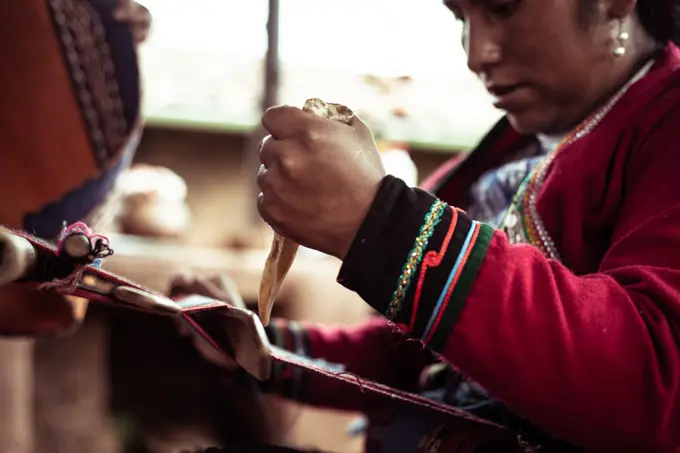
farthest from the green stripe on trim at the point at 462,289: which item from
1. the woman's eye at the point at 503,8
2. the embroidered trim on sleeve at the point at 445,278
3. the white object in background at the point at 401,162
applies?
the white object in background at the point at 401,162

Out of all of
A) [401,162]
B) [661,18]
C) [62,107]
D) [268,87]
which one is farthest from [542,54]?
[268,87]

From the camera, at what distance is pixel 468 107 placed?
1.61 meters

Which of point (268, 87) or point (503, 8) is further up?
point (503, 8)

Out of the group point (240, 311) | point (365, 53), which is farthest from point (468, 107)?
point (240, 311)

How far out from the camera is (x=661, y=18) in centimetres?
56

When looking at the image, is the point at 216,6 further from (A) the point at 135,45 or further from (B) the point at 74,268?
(B) the point at 74,268

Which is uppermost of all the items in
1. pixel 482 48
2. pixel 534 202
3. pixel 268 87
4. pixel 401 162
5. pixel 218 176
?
pixel 482 48

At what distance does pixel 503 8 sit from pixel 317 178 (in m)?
0.24

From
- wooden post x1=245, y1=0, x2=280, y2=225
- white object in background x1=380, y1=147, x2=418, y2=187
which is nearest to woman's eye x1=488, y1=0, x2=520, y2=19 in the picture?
white object in background x1=380, y1=147, x2=418, y2=187

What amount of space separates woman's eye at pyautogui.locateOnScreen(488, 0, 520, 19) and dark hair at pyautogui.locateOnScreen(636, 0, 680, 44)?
13cm

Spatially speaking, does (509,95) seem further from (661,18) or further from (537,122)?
(661,18)

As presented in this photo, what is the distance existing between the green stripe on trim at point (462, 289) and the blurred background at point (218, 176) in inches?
32.7

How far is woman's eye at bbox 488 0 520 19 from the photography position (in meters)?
0.49

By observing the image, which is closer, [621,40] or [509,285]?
[509,285]
